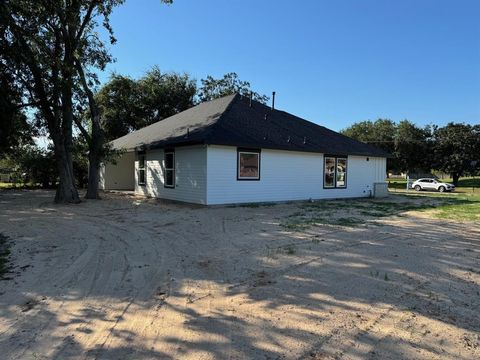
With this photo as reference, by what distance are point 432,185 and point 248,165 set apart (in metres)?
27.8

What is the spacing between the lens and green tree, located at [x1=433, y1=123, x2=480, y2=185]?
146ft

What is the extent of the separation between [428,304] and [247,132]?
466 inches

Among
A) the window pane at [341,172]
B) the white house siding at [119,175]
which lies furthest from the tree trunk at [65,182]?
the window pane at [341,172]

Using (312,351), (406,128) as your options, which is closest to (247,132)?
(312,351)

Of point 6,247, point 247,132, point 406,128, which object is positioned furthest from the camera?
point 406,128

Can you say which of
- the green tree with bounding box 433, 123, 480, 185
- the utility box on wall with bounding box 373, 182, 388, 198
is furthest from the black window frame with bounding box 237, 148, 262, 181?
the green tree with bounding box 433, 123, 480, 185

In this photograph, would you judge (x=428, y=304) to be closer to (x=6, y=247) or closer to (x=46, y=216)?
(x=6, y=247)

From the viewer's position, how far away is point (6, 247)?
23.8 ft

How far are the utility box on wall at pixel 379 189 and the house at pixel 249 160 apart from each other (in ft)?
0.18

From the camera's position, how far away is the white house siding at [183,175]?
1431 centimetres

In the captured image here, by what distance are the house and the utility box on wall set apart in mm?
54

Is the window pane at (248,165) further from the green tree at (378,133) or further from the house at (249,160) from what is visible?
the green tree at (378,133)

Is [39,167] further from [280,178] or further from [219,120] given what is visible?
[280,178]

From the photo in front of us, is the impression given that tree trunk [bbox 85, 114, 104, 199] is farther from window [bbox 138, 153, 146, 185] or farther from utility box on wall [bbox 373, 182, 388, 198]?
utility box on wall [bbox 373, 182, 388, 198]
